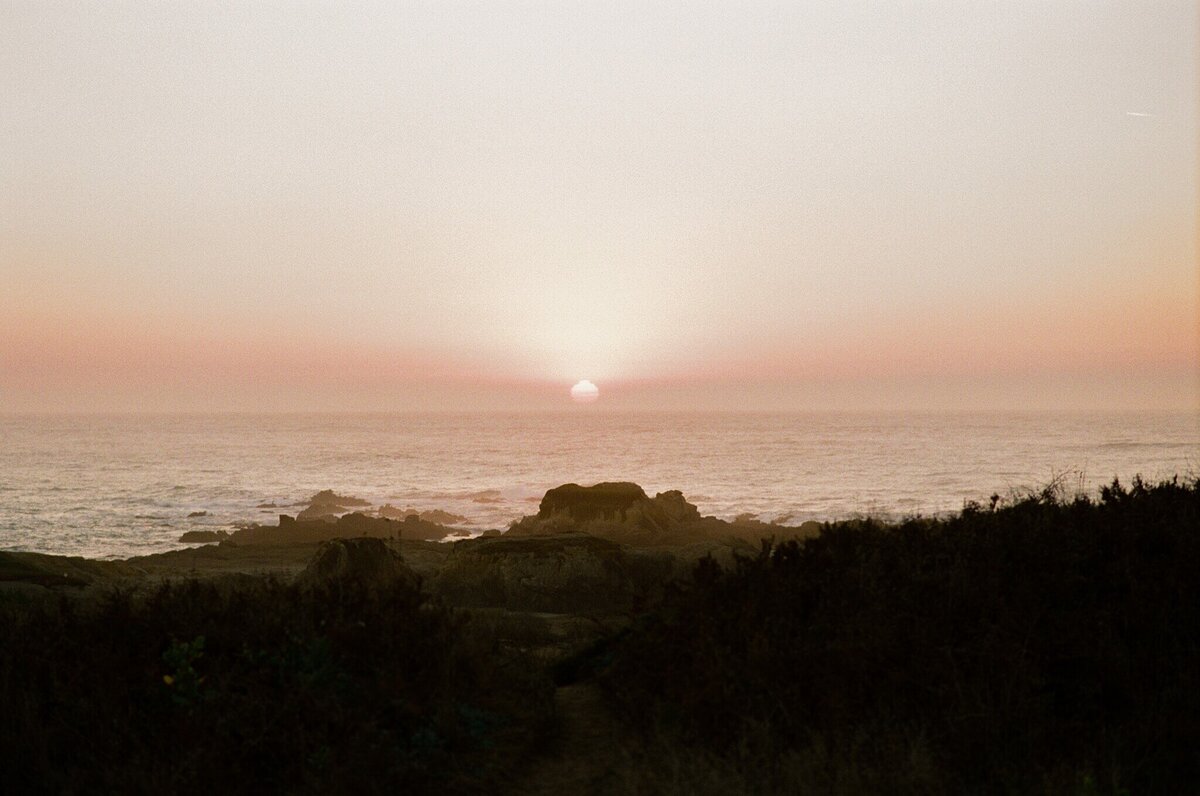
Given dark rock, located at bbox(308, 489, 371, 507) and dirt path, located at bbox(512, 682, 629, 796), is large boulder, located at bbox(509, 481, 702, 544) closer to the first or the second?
dirt path, located at bbox(512, 682, 629, 796)

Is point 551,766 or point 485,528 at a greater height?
point 551,766

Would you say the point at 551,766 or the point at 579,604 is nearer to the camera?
the point at 551,766

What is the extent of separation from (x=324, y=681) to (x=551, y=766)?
2.11 m

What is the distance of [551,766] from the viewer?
25.2 feet

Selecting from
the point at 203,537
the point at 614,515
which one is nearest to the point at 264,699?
the point at 614,515

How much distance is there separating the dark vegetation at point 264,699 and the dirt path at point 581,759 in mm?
253

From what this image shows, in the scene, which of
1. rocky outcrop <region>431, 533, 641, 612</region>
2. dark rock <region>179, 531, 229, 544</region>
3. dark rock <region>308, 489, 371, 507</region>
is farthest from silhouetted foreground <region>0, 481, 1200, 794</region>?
dark rock <region>308, 489, 371, 507</region>

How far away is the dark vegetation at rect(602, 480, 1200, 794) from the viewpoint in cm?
670

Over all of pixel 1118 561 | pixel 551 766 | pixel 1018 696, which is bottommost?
pixel 551 766

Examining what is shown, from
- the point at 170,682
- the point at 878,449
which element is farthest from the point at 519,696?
the point at 878,449

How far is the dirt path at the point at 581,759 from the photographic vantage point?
23.7ft

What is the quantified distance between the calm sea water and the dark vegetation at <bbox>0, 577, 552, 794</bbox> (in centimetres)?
1792

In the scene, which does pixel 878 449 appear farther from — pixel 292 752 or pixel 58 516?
pixel 292 752

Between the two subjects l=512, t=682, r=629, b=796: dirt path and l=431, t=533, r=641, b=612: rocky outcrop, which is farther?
l=431, t=533, r=641, b=612: rocky outcrop
